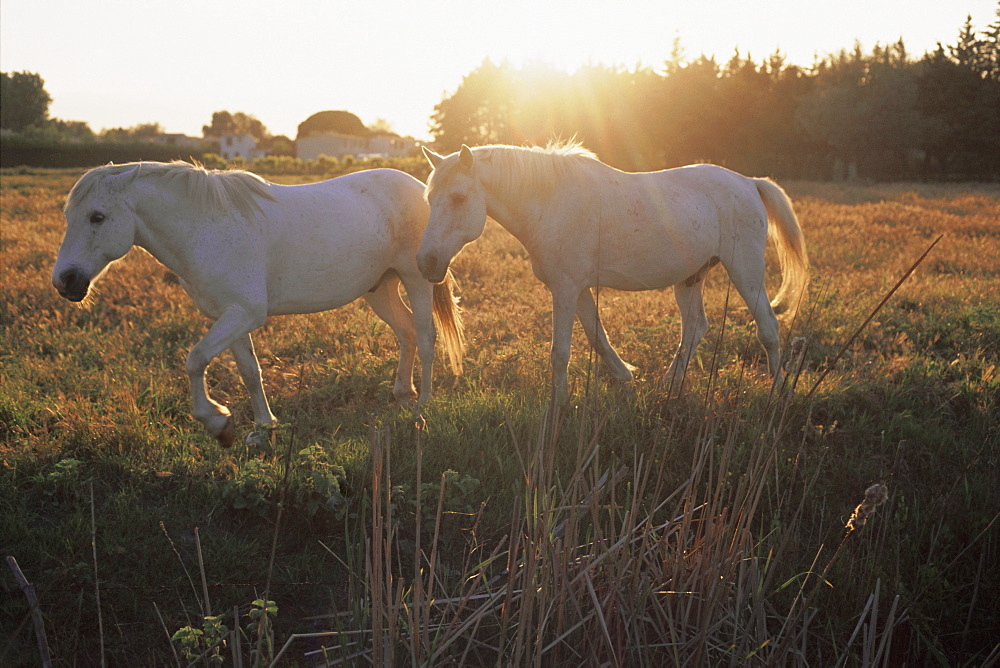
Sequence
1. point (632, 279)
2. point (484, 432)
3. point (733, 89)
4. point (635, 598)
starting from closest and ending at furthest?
point (635, 598) → point (484, 432) → point (632, 279) → point (733, 89)

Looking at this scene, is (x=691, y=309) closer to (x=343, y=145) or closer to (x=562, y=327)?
(x=562, y=327)

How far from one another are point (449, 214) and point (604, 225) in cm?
115

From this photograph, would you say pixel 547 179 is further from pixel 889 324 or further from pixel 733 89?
pixel 733 89

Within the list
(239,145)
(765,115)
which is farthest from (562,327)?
(239,145)

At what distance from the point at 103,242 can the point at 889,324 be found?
22.7 feet

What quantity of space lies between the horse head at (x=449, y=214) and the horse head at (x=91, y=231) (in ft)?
5.63

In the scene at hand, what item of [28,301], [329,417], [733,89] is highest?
[733,89]

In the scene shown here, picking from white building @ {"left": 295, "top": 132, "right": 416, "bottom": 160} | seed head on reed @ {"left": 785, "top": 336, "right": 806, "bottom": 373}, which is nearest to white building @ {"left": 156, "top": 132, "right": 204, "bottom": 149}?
white building @ {"left": 295, "top": 132, "right": 416, "bottom": 160}

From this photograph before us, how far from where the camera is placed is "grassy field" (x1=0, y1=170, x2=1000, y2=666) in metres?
2.11

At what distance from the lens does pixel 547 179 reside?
4.59 m

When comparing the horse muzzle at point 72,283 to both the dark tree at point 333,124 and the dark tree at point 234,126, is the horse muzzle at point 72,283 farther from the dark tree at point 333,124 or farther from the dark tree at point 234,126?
the dark tree at point 234,126

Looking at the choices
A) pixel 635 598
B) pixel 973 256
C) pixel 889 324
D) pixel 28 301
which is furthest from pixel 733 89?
pixel 635 598

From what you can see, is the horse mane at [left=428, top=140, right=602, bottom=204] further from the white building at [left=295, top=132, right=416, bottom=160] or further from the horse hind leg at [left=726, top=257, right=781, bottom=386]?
A: the white building at [left=295, top=132, right=416, bottom=160]

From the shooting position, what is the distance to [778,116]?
44.6 meters
